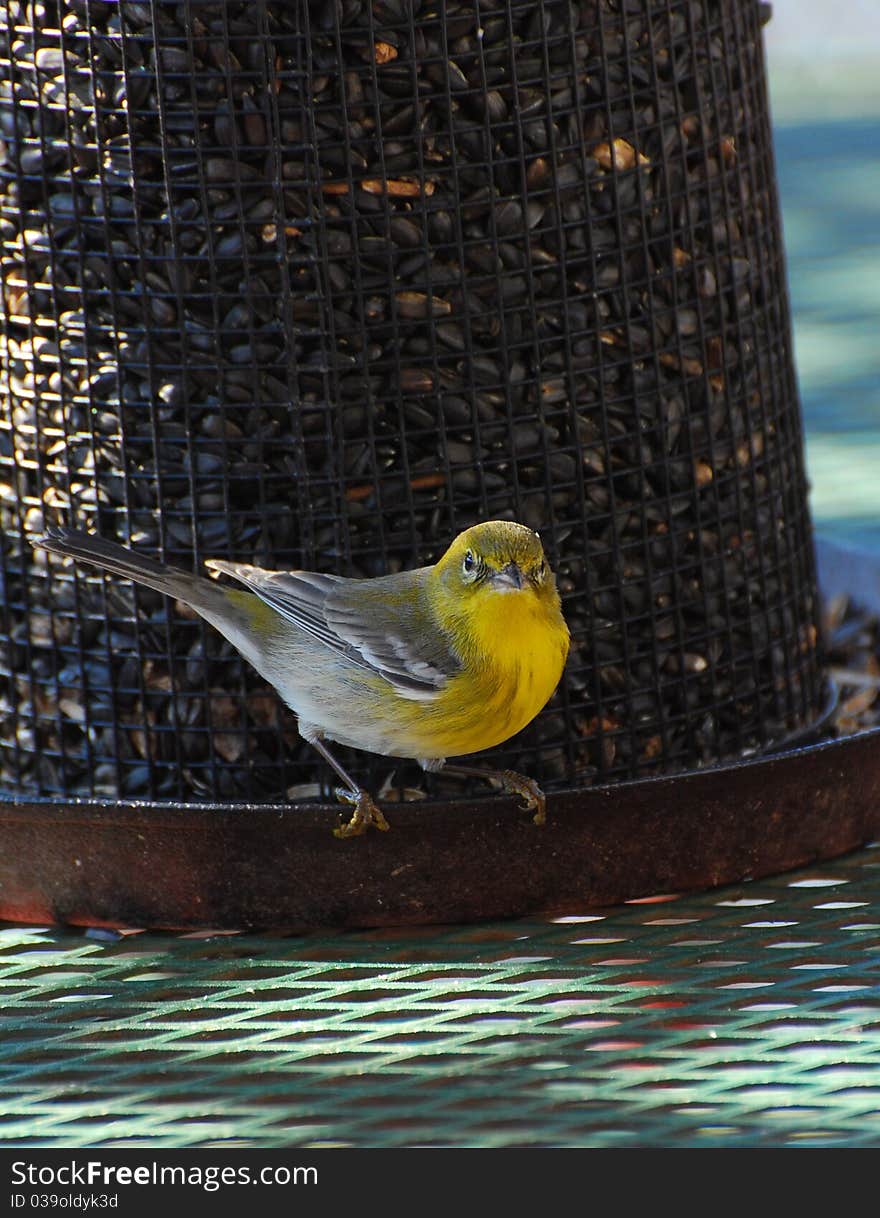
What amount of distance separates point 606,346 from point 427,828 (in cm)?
115

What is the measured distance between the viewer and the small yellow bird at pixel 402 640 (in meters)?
4.44

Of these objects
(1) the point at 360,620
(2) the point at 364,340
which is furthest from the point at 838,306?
(1) the point at 360,620

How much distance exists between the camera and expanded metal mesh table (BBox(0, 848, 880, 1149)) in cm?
372

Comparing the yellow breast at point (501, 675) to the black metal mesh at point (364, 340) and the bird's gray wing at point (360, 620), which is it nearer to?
the bird's gray wing at point (360, 620)

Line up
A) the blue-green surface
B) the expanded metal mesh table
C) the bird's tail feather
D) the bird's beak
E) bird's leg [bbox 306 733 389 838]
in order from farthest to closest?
the blue-green surface → the bird's tail feather → bird's leg [bbox 306 733 389 838] → the bird's beak → the expanded metal mesh table

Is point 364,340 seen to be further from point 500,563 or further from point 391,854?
point 391,854

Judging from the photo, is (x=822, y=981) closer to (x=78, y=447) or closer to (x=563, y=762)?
(x=563, y=762)

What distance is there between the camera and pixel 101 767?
4988 millimetres

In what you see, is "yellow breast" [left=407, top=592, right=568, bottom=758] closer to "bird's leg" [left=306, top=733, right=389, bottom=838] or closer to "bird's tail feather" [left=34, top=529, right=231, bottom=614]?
"bird's leg" [left=306, top=733, right=389, bottom=838]

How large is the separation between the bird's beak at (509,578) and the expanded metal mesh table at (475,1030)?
78 cm

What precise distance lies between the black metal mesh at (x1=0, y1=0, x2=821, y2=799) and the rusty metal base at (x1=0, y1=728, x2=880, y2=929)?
0.31m

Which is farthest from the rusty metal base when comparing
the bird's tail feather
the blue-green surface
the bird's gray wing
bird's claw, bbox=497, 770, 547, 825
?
the blue-green surface

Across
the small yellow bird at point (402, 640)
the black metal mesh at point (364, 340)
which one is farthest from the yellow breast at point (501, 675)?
the black metal mesh at point (364, 340)

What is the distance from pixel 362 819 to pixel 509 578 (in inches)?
23.9
